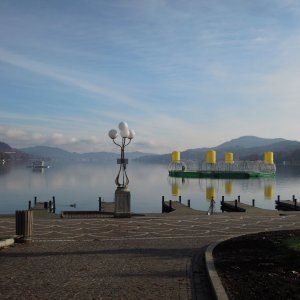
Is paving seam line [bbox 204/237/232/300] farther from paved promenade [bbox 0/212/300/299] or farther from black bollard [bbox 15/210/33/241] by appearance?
black bollard [bbox 15/210/33/241]

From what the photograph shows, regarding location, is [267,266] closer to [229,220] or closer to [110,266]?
[110,266]

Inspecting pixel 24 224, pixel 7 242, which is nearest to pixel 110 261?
pixel 7 242

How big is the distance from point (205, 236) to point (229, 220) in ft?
18.1

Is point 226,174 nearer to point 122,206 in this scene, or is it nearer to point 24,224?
point 122,206

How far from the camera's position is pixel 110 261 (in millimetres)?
10414

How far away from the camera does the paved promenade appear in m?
7.88

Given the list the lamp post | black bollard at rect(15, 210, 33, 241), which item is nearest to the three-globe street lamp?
the lamp post

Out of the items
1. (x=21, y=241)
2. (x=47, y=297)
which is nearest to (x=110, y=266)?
(x=47, y=297)

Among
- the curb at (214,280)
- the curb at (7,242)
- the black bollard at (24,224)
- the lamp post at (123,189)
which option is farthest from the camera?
the lamp post at (123,189)

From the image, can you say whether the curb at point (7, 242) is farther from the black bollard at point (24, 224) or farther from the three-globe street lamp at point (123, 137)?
the three-globe street lamp at point (123, 137)

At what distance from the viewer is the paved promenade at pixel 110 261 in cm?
788

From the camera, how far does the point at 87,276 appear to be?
892 centimetres

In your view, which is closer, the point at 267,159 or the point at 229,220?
the point at 229,220

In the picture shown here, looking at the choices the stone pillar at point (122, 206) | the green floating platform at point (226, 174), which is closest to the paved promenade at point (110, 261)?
the stone pillar at point (122, 206)
